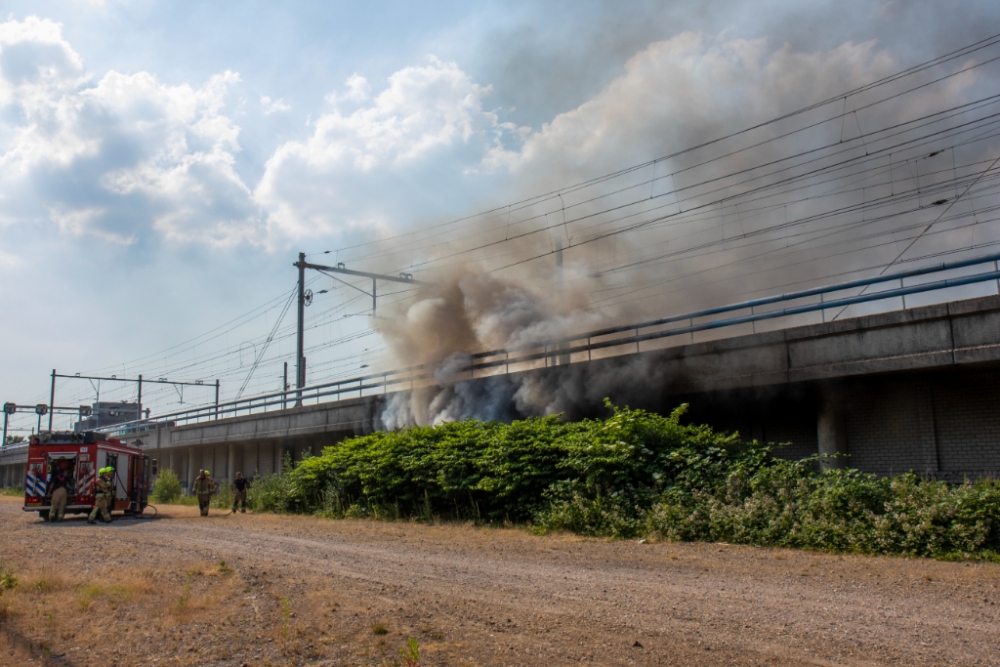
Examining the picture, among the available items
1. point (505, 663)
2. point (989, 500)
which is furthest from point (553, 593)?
point (989, 500)

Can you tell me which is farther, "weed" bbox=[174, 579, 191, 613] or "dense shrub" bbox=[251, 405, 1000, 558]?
"dense shrub" bbox=[251, 405, 1000, 558]

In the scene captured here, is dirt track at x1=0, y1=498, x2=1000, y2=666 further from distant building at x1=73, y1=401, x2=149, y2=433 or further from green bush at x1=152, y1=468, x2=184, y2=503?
distant building at x1=73, y1=401, x2=149, y2=433

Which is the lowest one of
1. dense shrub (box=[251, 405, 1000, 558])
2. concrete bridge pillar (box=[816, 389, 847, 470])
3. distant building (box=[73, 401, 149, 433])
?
dense shrub (box=[251, 405, 1000, 558])

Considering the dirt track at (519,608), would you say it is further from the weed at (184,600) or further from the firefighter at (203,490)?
the firefighter at (203,490)

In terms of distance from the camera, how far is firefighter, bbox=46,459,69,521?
2080cm

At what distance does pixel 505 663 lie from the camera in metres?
5.30

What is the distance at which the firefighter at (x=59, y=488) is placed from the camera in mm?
20797

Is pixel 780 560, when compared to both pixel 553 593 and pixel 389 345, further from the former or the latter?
pixel 389 345

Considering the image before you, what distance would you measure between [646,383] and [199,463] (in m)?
28.0

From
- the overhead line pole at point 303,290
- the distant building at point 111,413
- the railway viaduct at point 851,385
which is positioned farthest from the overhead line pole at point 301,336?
the distant building at point 111,413

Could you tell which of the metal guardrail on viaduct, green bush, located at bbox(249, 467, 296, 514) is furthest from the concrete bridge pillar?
green bush, located at bbox(249, 467, 296, 514)

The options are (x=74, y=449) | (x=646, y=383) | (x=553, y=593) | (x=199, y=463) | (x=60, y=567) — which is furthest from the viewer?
(x=199, y=463)

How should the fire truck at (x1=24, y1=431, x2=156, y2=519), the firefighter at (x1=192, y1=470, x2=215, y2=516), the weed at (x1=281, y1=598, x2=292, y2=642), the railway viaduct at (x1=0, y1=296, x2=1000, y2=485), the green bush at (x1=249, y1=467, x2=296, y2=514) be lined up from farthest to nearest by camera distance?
1. the firefighter at (x1=192, y1=470, x2=215, y2=516)
2. the green bush at (x1=249, y1=467, x2=296, y2=514)
3. the fire truck at (x1=24, y1=431, x2=156, y2=519)
4. the railway viaduct at (x1=0, y1=296, x2=1000, y2=485)
5. the weed at (x1=281, y1=598, x2=292, y2=642)

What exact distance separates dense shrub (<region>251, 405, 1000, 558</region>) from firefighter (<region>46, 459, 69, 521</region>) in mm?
7435
